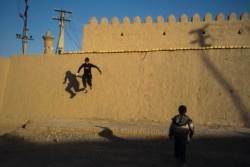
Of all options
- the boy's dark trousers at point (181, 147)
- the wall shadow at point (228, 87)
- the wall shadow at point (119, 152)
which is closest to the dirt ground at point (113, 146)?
the wall shadow at point (119, 152)

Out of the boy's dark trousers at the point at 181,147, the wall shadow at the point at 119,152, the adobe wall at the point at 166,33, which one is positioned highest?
the adobe wall at the point at 166,33

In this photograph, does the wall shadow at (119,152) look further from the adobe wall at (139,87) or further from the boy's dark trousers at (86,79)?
the boy's dark trousers at (86,79)

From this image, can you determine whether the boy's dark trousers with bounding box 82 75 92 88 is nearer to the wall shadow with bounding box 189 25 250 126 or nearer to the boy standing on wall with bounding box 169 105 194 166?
the wall shadow with bounding box 189 25 250 126

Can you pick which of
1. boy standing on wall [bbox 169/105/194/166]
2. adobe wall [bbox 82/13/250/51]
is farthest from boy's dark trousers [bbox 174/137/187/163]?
adobe wall [bbox 82/13/250/51]

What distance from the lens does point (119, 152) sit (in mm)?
7715

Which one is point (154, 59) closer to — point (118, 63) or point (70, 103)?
point (118, 63)

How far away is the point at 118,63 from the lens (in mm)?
Answer: 11891

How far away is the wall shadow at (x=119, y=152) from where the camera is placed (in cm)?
673

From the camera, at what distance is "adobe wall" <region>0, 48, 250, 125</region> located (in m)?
10.5

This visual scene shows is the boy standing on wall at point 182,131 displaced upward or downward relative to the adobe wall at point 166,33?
downward

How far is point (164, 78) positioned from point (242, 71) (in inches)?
99.0

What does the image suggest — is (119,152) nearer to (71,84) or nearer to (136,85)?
(136,85)

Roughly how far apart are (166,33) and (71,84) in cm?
690

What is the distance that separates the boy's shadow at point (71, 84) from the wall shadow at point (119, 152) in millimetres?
3128
